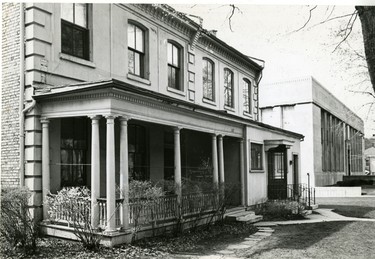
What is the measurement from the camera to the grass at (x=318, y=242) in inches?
380

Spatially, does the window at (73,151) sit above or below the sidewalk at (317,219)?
above

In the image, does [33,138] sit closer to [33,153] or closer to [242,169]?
[33,153]

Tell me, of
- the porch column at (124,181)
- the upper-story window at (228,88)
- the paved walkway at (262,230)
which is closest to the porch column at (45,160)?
the porch column at (124,181)

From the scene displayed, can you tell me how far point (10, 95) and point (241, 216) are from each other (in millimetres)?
8576

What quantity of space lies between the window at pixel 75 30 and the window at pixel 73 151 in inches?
77.3

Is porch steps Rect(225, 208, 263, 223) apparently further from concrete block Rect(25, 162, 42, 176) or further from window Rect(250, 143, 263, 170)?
concrete block Rect(25, 162, 42, 176)

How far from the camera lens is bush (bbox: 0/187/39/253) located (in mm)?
8633

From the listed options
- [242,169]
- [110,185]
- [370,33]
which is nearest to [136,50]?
[110,185]

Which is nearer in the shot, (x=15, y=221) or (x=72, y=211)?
(x=15, y=221)

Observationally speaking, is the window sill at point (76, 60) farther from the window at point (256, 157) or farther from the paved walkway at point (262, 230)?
the window at point (256, 157)

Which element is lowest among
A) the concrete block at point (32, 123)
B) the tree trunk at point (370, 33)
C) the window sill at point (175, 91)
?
the concrete block at point (32, 123)

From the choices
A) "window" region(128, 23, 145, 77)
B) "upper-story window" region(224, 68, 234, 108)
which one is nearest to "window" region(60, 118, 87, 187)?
"window" region(128, 23, 145, 77)

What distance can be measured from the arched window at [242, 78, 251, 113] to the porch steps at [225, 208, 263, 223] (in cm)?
837

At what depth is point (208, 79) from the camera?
63.1 feet
